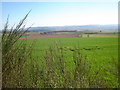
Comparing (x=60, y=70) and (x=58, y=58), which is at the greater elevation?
(x=58, y=58)

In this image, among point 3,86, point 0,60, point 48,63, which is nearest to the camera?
point 0,60

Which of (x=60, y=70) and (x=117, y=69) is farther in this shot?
(x=60, y=70)

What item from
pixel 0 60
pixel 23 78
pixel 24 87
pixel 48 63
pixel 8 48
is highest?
pixel 8 48

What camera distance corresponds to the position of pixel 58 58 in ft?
5.46

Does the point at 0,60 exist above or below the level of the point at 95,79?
above

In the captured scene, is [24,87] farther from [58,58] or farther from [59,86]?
[58,58]

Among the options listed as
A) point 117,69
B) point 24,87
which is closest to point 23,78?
point 24,87

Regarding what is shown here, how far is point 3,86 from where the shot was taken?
1.47 meters

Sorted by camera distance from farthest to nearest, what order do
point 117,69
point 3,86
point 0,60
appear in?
1. point 3,86
2. point 0,60
3. point 117,69

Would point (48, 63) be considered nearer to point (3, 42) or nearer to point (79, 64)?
point (79, 64)

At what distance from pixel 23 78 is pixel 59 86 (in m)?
0.44

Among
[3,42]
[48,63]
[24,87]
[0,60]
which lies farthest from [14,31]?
[24,87]

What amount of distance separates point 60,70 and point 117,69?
0.66 m

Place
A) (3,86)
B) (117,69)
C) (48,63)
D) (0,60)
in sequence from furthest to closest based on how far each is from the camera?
(48,63) < (3,86) < (0,60) < (117,69)
